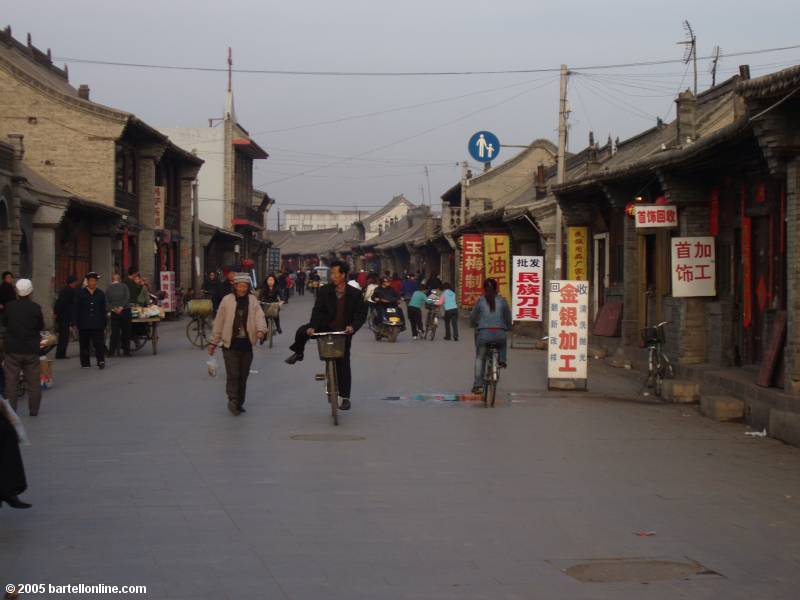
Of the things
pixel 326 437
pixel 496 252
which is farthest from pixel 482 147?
pixel 326 437

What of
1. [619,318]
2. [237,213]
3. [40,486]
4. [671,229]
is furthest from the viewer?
[237,213]

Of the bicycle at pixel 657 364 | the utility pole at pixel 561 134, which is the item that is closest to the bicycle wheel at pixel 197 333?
the utility pole at pixel 561 134

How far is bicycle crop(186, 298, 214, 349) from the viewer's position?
25.9 m

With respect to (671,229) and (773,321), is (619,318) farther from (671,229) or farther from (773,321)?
(773,321)

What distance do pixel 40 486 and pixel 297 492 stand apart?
205 cm

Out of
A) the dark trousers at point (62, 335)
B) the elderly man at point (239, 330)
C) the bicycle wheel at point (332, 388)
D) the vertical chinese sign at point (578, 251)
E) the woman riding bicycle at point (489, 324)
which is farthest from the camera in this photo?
the vertical chinese sign at point (578, 251)

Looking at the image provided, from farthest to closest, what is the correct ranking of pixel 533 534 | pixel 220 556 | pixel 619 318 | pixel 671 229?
pixel 619 318
pixel 671 229
pixel 533 534
pixel 220 556

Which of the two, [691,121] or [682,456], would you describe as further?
[691,121]

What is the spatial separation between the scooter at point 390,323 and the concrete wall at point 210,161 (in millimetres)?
35367

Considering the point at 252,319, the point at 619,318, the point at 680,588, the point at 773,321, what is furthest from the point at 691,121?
the point at 680,588

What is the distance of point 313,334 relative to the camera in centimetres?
1419

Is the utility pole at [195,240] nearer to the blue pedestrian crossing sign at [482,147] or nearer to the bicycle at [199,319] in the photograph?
the blue pedestrian crossing sign at [482,147]

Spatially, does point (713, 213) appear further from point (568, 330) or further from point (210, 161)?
point (210, 161)

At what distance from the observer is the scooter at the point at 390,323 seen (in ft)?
102
